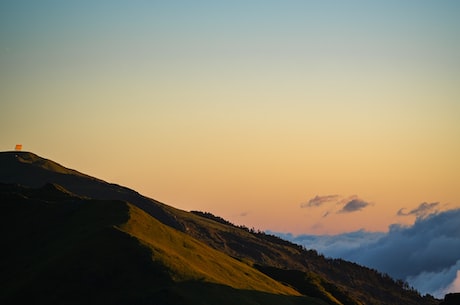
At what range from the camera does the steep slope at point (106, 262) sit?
87000 mm

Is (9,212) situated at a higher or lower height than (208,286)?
higher

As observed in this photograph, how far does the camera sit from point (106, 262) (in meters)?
92.3

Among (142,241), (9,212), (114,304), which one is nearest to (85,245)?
(142,241)

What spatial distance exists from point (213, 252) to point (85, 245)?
98.3 ft

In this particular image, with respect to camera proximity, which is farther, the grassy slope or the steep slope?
the grassy slope

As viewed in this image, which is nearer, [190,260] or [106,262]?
[106,262]

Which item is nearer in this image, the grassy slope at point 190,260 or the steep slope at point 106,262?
the steep slope at point 106,262

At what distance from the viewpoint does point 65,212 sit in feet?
378

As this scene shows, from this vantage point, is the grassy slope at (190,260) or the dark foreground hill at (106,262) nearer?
the dark foreground hill at (106,262)

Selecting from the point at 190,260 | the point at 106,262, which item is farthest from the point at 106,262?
the point at 190,260

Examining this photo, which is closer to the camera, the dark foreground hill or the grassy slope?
the dark foreground hill

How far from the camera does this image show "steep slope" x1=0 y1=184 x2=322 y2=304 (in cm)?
8700

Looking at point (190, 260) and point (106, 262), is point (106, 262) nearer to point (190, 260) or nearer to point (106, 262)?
point (106, 262)

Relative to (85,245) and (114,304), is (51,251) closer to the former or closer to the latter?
(85,245)
